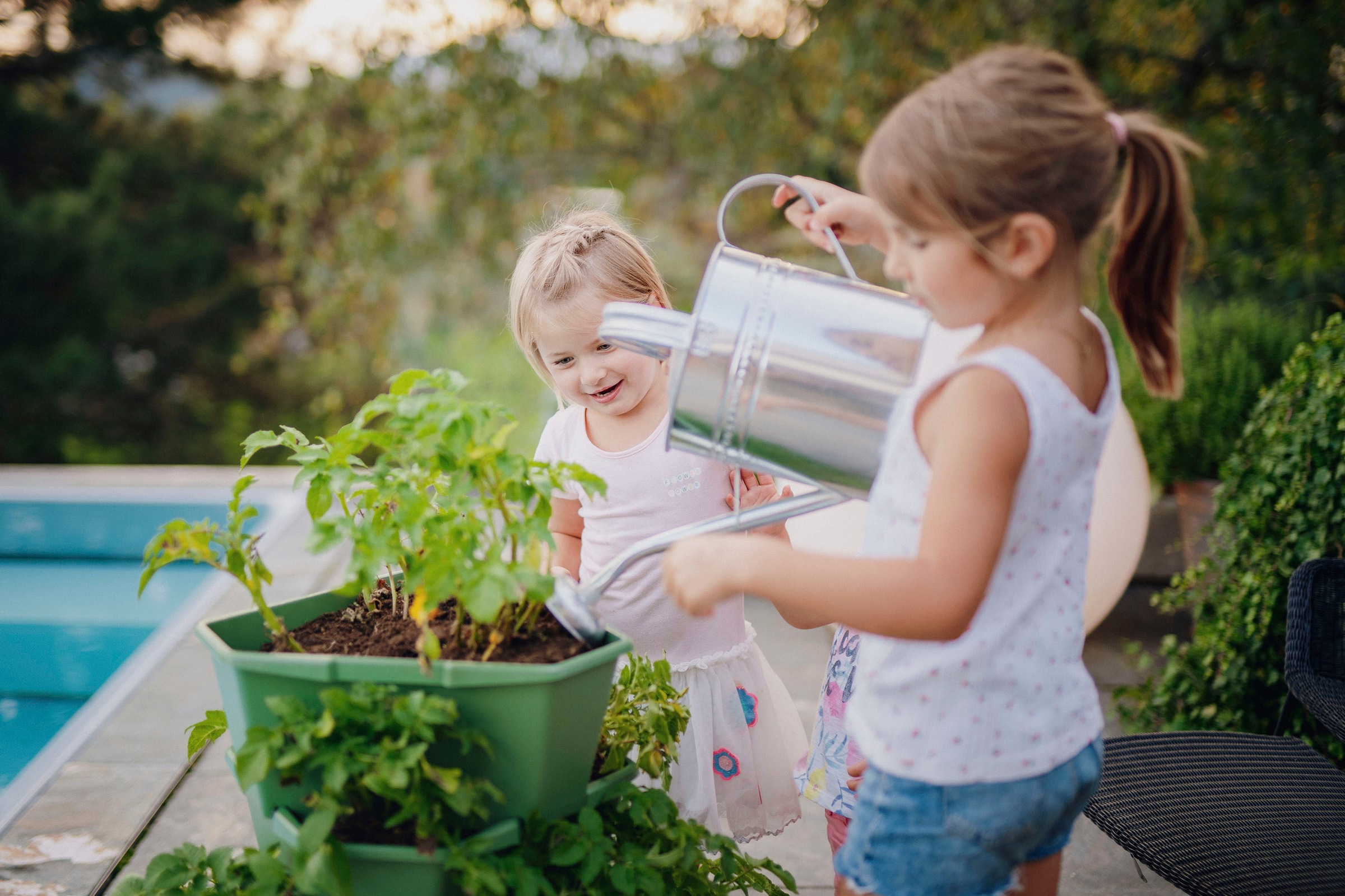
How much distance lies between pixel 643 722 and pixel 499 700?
10.9 inches

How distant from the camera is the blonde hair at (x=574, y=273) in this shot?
1489mm

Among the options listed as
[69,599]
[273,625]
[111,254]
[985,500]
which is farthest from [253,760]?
[111,254]

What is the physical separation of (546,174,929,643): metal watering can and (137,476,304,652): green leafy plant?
442mm

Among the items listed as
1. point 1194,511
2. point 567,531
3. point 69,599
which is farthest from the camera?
point 69,599

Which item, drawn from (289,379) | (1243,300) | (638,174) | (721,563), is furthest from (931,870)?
(289,379)

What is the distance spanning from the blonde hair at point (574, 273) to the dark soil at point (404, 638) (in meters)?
0.52

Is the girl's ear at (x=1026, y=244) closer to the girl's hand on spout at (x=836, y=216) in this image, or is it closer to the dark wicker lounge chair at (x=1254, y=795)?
the girl's hand on spout at (x=836, y=216)

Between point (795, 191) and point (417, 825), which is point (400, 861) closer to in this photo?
point (417, 825)

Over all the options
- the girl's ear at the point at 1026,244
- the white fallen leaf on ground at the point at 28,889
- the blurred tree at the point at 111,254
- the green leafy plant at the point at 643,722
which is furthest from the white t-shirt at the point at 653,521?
the blurred tree at the point at 111,254

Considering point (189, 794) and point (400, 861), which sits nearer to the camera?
point (400, 861)

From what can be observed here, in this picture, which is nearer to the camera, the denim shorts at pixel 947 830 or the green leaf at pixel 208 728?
the denim shorts at pixel 947 830

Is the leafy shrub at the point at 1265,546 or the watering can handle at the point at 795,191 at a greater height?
the watering can handle at the point at 795,191

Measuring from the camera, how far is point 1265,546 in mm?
2061

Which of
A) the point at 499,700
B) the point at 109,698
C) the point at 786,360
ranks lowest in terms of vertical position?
the point at 109,698
